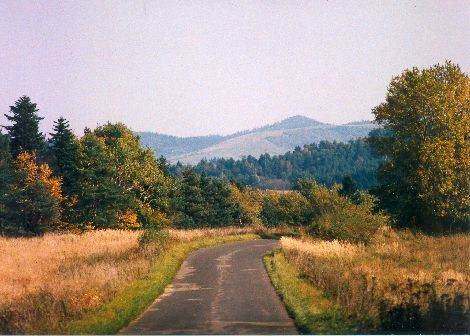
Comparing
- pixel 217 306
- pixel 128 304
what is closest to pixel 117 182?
pixel 128 304

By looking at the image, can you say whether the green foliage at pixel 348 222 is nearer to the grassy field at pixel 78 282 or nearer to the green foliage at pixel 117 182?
the grassy field at pixel 78 282

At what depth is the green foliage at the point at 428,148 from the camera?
32.8 m

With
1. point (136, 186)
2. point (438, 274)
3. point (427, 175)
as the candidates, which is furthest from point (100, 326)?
point (136, 186)

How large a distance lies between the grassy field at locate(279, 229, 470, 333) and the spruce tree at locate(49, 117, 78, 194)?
31965mm

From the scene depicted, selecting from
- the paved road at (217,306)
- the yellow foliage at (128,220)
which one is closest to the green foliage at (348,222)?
the paved road at (217,306)

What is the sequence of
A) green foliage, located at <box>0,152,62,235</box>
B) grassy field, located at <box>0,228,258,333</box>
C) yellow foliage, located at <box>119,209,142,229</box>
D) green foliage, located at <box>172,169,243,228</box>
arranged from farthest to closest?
green foliage, located at <box>172,169,243,228</box>, yellow foliage, located at <box>119,209,142,229</box>, green foliage, located at <box>0,152,62,235</box>, grassy field, located at <box>0,228,258,333</box>

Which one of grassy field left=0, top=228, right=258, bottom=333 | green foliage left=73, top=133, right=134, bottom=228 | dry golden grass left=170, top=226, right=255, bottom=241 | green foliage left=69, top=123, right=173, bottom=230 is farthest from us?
green foliage left=69, top=123, right=173, bottom=230

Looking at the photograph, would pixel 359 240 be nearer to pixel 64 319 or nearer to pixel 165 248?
pixel 165 248

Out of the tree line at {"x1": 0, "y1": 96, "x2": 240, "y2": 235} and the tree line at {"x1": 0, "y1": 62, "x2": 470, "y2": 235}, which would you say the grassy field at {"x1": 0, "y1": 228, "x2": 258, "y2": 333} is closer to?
the tree line at {"x1": 0, "y1": 62, "x2": 470, "y2": 235}

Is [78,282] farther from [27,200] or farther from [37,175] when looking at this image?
[37,175]

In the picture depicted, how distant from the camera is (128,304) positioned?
1434 cm

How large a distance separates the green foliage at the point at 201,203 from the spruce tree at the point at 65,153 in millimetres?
19164

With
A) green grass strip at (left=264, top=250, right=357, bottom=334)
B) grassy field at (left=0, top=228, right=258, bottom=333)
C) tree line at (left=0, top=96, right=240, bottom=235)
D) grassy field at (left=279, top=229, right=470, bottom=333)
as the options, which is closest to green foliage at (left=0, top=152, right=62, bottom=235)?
tree line at (left=0, top=96, right=240, bottom=235)

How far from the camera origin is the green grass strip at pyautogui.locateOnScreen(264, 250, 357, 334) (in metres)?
11.5
